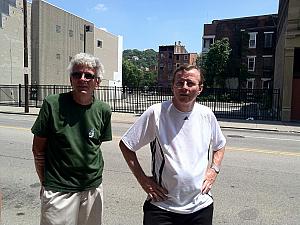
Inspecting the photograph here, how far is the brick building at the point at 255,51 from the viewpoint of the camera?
1822 inches

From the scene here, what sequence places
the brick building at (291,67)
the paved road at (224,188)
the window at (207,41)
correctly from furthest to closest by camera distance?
the window at (207,41) < the brick building at (291,67) < the paved road at (224,188)

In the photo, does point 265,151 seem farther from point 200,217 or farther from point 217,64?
point 217,64

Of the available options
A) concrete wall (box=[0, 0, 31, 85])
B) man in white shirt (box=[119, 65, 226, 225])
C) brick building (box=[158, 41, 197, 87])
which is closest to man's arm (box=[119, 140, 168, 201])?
man in white shirt (box=[119, 65, 226, 225])

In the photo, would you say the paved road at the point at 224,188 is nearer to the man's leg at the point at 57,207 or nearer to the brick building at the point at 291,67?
the man's leg at the point at 57,207

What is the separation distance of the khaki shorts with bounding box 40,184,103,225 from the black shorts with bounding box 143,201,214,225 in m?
0.56

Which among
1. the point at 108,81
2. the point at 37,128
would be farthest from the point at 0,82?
the point at 37,128

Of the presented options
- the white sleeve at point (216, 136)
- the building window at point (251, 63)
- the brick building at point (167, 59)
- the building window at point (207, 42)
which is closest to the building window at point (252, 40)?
the building window at point (251, 63)

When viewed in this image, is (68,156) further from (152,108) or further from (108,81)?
(108,81)

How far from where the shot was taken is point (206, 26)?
198ft

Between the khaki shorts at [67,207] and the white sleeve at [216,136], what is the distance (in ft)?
3.36

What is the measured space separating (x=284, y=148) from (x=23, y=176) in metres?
7.53

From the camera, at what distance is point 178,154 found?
2.50m

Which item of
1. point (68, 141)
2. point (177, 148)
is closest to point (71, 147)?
point (68, 141)

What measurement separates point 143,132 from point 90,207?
80 centimetres
